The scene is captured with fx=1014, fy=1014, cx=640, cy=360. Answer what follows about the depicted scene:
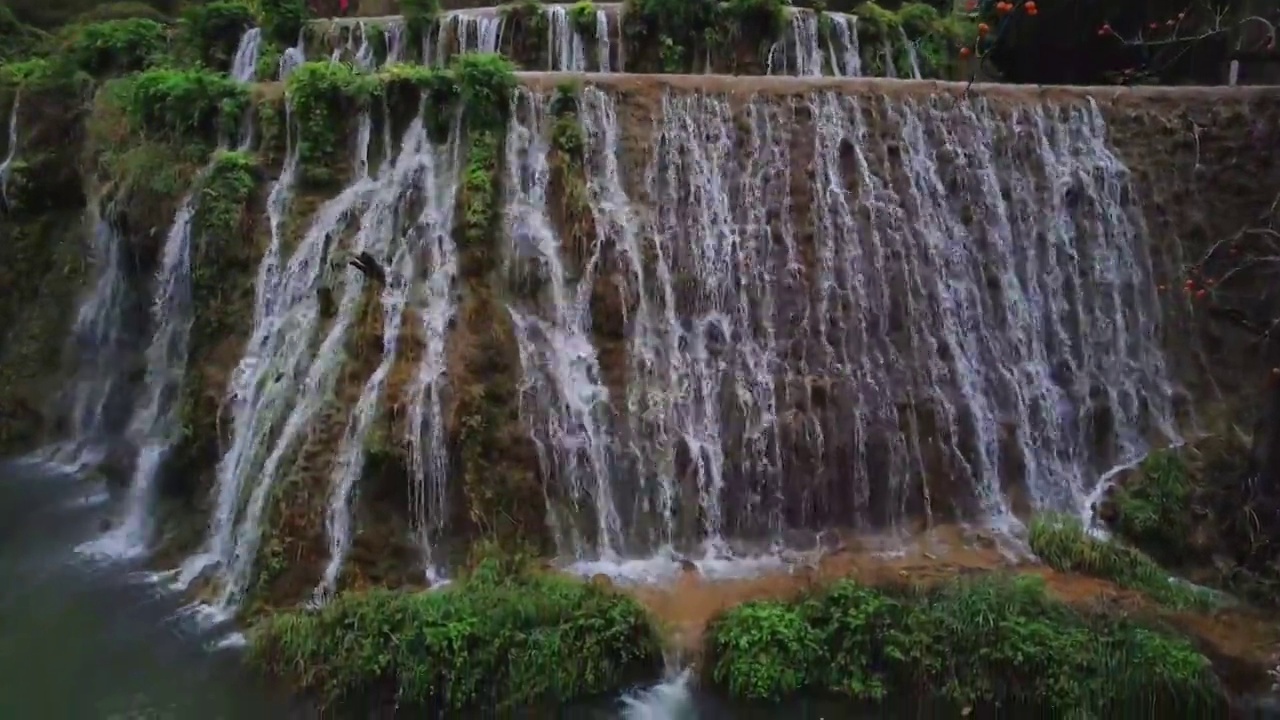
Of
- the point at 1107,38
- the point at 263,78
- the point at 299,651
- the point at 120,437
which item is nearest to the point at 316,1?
the point at 263,78

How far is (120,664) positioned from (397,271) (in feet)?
11.8

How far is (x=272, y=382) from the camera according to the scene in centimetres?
845

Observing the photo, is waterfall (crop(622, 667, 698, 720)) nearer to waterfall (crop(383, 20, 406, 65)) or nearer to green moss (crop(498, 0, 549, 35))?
green moss (crop(498, 0, 549, 35))

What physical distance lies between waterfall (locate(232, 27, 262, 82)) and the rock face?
112 inches

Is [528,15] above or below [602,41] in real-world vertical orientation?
above

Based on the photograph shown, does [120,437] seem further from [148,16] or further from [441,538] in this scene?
[148,16]

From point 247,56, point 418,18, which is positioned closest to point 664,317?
point 418,18

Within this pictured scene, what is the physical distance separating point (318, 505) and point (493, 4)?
1012 centimetres

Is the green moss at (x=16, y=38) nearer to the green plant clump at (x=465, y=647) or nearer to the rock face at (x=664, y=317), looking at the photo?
the rock face at (x=664, y=317)

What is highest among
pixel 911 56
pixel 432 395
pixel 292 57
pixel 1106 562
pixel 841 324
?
pixel 911 56

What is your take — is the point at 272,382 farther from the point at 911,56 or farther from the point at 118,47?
the point at 911,56

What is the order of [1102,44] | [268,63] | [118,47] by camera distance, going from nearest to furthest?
1. [268,63]
2. [118,47]
3. [1102,44]

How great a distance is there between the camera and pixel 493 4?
15.4 metres

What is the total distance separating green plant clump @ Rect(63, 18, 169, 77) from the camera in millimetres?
12578
